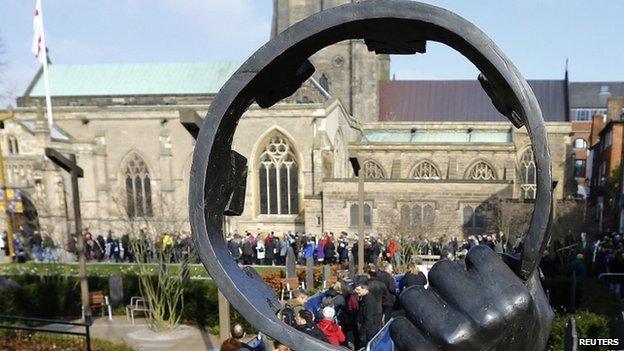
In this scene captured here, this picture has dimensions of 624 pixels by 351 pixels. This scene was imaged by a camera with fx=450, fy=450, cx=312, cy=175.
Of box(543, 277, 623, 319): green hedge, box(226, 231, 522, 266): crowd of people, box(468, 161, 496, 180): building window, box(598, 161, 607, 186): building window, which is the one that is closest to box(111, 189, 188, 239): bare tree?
box(226, 231, 522, 266): crowd of people

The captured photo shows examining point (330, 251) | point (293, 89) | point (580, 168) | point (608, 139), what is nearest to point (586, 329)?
point (293, 89)

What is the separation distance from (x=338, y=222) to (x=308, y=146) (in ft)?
16.9

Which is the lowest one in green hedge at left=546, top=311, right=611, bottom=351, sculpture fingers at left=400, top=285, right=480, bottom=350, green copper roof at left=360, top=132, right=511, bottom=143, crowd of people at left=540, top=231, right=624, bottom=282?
crowd of people at left=540, top=231, right=624, bottom=282

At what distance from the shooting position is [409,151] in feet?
113

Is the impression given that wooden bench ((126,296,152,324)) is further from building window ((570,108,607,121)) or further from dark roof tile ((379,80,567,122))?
building window ((570,108,607,121))

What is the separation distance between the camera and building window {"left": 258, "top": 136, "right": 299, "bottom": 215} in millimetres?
28469

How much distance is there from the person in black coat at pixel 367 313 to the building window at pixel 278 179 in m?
21.4

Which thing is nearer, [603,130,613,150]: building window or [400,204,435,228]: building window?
[400,204,435,228]: building window

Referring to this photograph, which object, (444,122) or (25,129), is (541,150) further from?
(444,122)

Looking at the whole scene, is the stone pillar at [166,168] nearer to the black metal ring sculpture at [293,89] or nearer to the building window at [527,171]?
the building window at [527,171]

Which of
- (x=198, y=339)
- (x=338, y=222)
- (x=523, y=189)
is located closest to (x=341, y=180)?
(x=338, y=222)

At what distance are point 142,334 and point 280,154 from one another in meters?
18.7

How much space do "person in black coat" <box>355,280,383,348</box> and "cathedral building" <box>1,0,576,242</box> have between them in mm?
14697

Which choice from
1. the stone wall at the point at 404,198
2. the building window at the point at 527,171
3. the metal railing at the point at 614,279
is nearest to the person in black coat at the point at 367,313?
the metal railing at the point at 614,279
